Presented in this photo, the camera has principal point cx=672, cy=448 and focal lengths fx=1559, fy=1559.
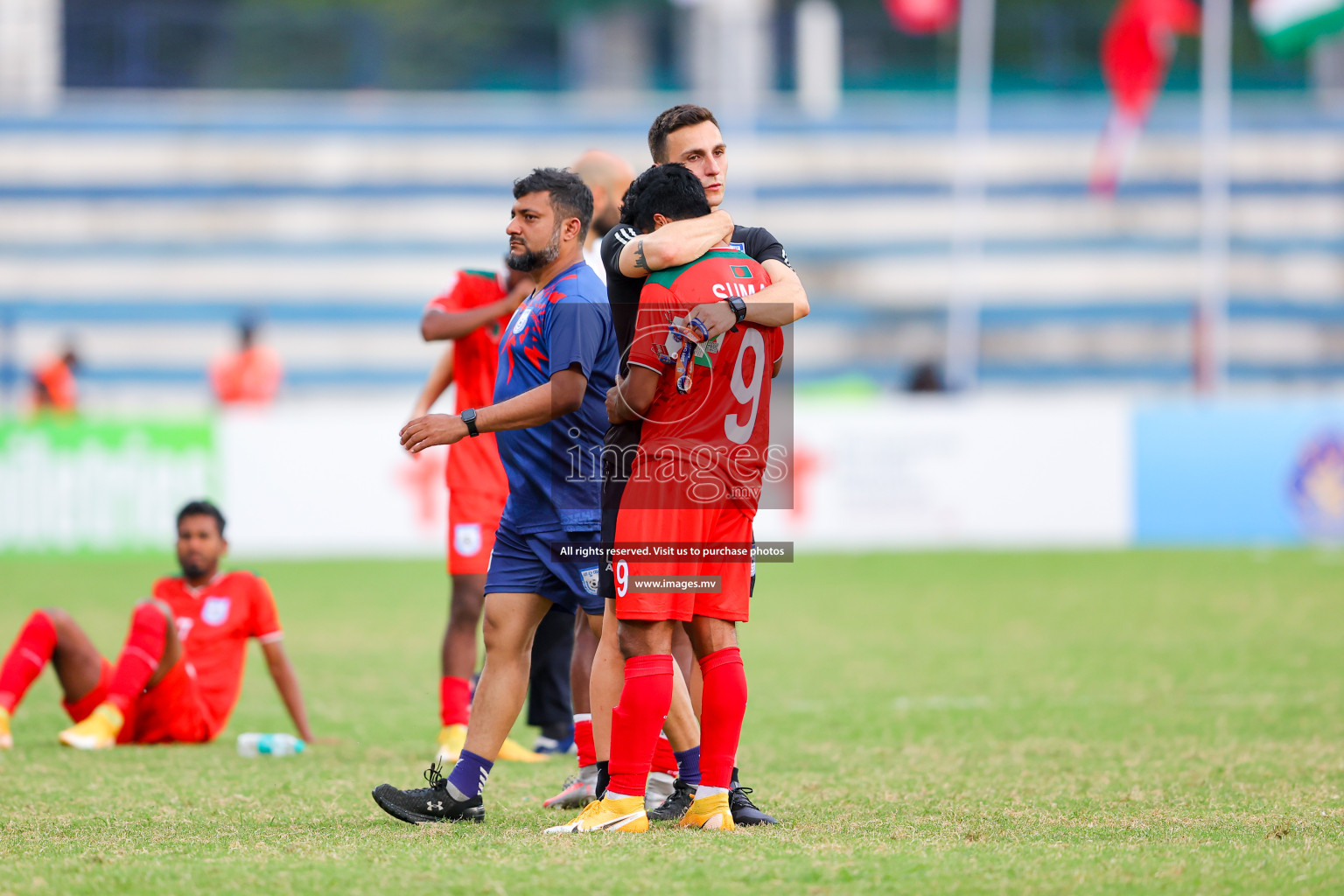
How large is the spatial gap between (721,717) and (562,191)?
1803 mm

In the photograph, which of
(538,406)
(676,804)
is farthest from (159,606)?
(676,804)

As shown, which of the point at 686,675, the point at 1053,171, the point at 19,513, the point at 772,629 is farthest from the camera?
the point at 1053,171

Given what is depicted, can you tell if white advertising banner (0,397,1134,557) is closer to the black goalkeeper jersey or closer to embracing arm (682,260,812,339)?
the black goalkeeper jersey

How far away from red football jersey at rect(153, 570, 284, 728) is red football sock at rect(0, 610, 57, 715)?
49 cm

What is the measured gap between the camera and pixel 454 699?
674 cm

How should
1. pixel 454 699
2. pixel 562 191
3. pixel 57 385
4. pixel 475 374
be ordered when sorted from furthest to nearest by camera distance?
pixel 57 385, pixel 475 374, pixel 454 699, pixel 562 191

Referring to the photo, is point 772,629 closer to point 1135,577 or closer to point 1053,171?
point 1135,577

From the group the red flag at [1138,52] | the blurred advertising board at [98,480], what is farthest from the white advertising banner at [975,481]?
the red flag at [1138,52]

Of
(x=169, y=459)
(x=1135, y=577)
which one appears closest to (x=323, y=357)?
(x=169, y=459)

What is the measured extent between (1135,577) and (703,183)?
31.4 ft

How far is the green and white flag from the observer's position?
1287 cm

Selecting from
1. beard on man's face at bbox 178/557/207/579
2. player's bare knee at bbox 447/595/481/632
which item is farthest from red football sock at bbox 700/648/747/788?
beard on man's face at bbox 178/557/207/579

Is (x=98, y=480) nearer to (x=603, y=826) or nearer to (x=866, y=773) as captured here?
(x=866, y=773)

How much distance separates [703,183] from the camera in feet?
17.3
